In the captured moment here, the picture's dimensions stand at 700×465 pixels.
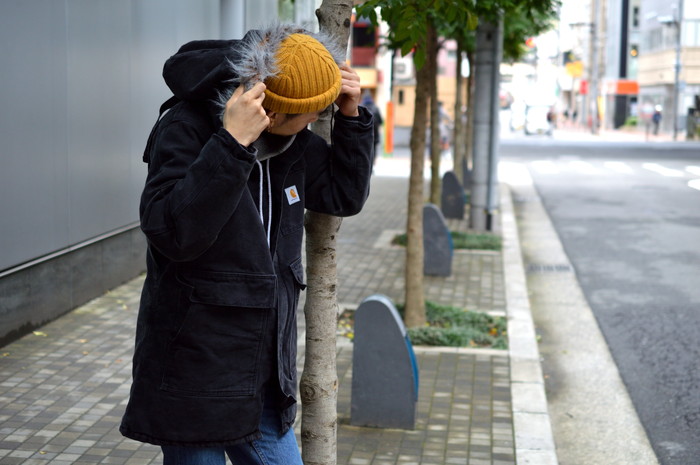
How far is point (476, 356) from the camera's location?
6895mm

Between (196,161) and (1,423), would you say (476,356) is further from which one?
(196,161)

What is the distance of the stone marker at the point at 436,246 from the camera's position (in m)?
10.1

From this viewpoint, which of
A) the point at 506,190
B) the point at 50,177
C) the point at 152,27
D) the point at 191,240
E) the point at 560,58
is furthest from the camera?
the point at 560,58

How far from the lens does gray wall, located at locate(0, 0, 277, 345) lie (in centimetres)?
676

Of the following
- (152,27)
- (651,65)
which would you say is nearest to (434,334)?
(152,27)

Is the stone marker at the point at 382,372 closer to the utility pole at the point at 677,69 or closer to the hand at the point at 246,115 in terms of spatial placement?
the hand at the point at 246,115

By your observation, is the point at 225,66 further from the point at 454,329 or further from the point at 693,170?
the point at 693,170

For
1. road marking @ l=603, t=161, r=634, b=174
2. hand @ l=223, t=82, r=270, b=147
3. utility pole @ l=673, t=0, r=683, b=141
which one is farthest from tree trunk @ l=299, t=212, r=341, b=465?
utility pole @ l=673, t=0, r=683, b=141

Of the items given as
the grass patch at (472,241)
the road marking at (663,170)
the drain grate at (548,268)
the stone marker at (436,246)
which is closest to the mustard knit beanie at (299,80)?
the stone marker at (436,246)

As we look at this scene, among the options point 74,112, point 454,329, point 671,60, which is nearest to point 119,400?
point 454,329

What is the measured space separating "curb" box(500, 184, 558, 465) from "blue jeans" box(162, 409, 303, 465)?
2.52 meters

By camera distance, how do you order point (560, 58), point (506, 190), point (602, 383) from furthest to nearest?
point (560, 58), point (506, 190), point (602, 383)

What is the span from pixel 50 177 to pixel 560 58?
9364 centimetres

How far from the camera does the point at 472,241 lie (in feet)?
40.4
